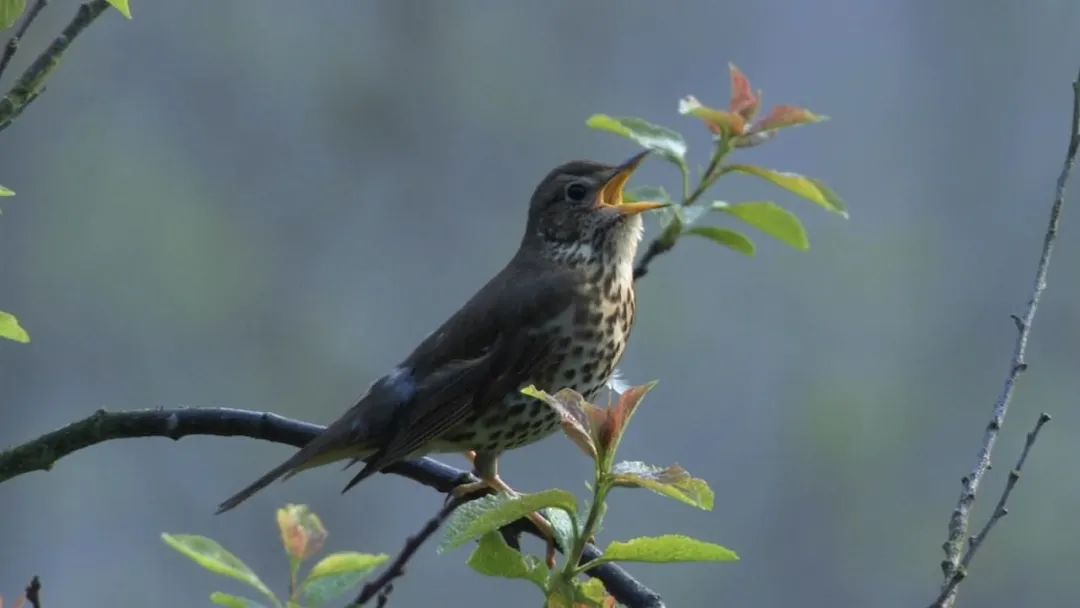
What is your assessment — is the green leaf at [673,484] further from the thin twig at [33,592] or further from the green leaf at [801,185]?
the green leaf at [801,185]

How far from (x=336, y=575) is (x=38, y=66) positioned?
69 cm

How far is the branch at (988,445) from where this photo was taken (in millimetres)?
1683

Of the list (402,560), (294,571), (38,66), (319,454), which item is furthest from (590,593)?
(319,454)

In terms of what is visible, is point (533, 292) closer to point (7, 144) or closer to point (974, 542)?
point (974, 542)

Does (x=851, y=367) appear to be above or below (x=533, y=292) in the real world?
above

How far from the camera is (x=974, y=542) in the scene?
1803mm

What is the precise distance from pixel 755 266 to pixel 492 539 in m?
10.1

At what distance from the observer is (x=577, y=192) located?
11.4 feet

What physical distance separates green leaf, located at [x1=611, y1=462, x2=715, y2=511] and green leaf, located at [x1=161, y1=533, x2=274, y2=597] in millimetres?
363

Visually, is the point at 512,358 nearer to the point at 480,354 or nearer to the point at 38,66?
the point at 480,354

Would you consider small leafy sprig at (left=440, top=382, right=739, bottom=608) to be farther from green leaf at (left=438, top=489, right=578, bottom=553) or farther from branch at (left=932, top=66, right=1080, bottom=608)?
branch at (left=932, top=66, right=1080, bottom=608)

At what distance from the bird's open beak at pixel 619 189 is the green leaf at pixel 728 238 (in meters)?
0.94

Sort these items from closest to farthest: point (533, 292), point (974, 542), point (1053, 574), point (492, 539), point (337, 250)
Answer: point (492, 539) → point (974, 542) → point (533, 292) → point (1053, 574) → point (337, 250)

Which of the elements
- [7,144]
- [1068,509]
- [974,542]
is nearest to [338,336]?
[7,144]
